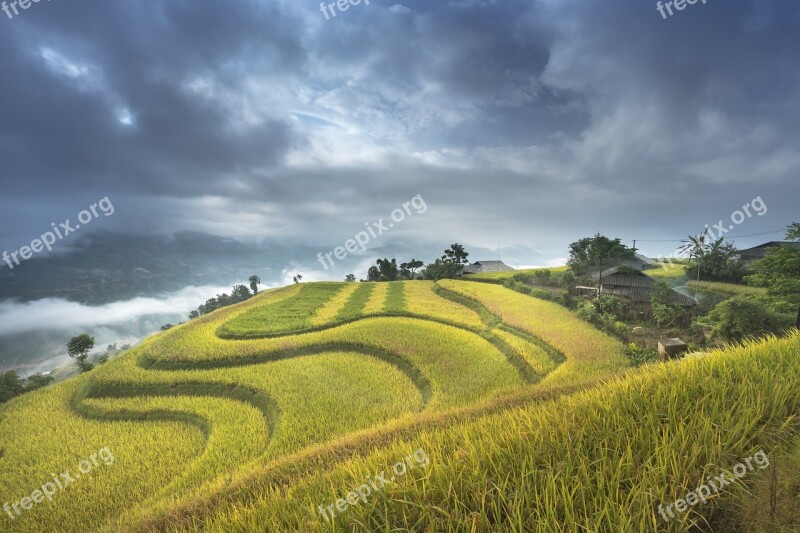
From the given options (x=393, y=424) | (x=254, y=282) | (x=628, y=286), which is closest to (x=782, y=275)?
(x=628, y=286)

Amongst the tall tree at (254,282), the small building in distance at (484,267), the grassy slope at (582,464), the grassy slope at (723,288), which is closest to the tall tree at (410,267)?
the small building in distance at (484,267)

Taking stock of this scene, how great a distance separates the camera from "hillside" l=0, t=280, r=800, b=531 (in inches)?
89.2

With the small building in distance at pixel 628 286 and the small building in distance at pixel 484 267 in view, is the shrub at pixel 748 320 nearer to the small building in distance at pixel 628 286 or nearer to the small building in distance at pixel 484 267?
the small building in distance at pixel 628 286

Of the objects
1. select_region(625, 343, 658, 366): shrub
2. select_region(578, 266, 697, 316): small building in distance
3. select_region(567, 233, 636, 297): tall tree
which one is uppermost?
select_region(567, 233, 636, 297): tall tree

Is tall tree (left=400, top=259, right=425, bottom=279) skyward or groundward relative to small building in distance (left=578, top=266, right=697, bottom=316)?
skyward

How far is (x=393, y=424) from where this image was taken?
549 centimetres

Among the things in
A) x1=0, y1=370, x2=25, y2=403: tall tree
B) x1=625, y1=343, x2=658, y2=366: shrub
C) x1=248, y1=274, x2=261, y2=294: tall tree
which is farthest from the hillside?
x1=248, y1=274, x2=261, y2=294: tall tree

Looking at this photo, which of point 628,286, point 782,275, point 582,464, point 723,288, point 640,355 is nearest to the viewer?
point 582,464

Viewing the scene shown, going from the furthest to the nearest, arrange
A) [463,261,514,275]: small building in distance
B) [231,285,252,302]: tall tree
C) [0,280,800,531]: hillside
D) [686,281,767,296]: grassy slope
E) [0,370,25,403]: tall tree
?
[231,285,252,302]: tall tree
[463,261,514,275]: small building in distance
[0,370,25,403]: tall tree
[686,281,767,296]: grassy slope
[0,280,800,531]: hillside

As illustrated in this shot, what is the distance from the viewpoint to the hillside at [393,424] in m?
2.27

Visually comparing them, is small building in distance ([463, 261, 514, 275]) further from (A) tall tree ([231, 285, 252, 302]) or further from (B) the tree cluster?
(B) the tree cluster

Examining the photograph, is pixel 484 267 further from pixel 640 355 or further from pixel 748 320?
pixel 748 320

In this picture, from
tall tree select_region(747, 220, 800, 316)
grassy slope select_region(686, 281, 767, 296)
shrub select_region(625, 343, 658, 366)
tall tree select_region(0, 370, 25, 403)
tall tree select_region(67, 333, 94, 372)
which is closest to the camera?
shrub select_region(625, 343, 658, 366)

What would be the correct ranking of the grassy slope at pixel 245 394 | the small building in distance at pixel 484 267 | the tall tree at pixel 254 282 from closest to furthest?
1. the grassy slope at pixel 245 394
2. the tall tree at pixel 254 282
3. the small building in distance at pixel 484 267
